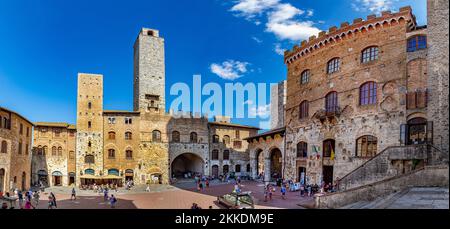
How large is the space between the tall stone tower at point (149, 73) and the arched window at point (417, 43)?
1148 inches

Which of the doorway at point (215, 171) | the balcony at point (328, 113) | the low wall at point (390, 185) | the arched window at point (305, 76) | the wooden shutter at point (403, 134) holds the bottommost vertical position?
the doorway at point (215, 171)

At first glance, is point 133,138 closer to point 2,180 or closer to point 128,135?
point 128,135

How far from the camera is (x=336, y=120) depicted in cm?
2416

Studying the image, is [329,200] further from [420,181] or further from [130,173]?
[130,173]

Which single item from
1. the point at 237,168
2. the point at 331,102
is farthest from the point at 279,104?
the point at 331,102

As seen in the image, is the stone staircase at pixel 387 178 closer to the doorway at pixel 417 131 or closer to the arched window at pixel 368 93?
the doorway at pixel 417 131

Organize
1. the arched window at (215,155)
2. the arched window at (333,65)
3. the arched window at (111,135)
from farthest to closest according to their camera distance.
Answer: the arched window at (215,155), the arched window at (111,135), the arched window at (333,65)

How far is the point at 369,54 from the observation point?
2234 cm

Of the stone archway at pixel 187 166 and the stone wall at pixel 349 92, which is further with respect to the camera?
the stone archway at pixel 187 166

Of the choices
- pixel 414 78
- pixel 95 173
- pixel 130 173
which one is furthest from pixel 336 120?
pixel 95 173

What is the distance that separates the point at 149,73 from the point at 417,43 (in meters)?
30.5

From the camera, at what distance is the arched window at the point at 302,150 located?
27681 mm

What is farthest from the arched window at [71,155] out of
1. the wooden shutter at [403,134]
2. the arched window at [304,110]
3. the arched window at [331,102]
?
the wooden shutter at [403,134]

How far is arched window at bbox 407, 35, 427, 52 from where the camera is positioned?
19.0 m
